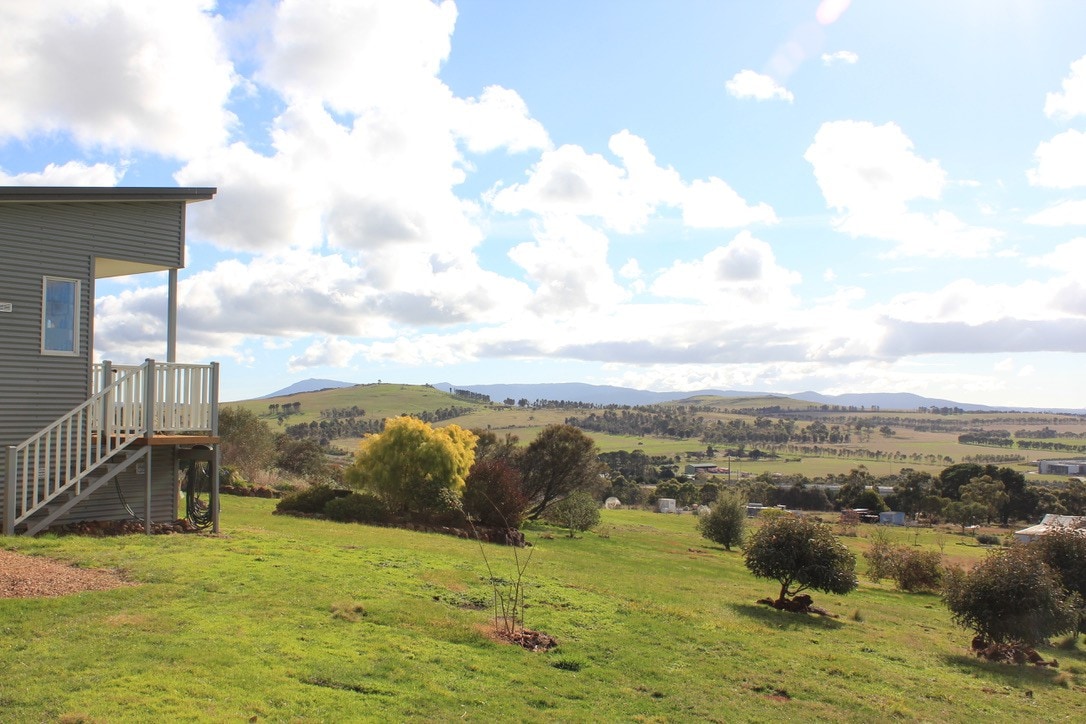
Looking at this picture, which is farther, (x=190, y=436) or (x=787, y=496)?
(x=787, y=496)

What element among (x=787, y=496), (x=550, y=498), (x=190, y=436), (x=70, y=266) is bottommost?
(x=787, y=496)

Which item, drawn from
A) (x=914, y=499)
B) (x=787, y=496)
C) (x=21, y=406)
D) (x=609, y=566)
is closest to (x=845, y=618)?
(x=609, y=566)

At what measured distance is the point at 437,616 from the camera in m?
11.2

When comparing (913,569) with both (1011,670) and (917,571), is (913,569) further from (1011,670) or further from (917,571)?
(1011,670)

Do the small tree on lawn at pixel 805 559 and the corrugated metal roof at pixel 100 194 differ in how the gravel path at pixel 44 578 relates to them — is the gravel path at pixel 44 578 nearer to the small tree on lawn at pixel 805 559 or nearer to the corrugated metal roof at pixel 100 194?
the corrugated metal roof at pixel 100 194

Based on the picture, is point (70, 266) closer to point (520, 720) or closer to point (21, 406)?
point (21, 406)

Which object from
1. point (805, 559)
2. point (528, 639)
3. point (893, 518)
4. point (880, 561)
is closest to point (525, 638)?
point (528, 639)

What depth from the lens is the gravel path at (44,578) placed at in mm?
9653

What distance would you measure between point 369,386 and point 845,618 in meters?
179

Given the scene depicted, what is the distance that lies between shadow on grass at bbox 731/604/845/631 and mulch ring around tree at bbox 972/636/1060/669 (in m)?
2.83

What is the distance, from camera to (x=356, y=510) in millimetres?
26016

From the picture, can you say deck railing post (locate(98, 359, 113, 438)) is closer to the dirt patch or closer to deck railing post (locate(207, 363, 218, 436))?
deck railing post (locate(207, 363, 218, 436))

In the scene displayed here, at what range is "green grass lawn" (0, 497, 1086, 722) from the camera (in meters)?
7.32

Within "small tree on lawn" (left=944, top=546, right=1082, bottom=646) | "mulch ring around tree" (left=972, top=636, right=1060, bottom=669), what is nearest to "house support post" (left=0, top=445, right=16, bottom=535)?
"mulch ring around tree" (left=972, top=636, right=1060, bottom=669)
